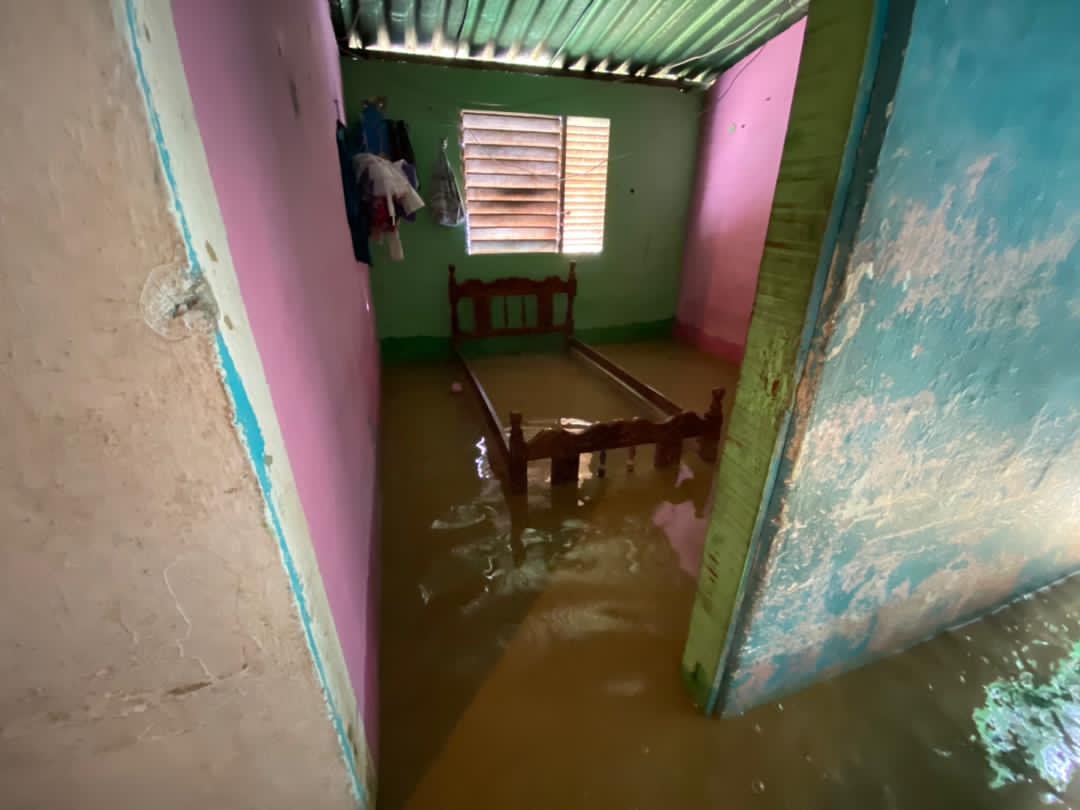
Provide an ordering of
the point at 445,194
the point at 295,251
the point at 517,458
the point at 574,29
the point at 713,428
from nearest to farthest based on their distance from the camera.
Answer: the point at 295,251
the point at 517,458
the point at 713,428
the point at 574,29
the point at 445,194

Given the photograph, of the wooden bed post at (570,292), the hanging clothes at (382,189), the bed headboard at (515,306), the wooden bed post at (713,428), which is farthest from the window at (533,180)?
the wooden bed post at (713,428)

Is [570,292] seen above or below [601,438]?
above

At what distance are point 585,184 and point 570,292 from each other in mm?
956

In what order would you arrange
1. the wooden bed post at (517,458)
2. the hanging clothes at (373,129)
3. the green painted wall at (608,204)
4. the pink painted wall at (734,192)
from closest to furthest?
the wooden bed post at (517,458) → the hanging clothes at (373,129) → the pink painted wall at (734,192) → the green painted wall at (608,204)

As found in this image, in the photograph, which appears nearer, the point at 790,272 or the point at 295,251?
the point at 790,272

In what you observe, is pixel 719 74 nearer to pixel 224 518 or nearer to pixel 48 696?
pixel 224 518

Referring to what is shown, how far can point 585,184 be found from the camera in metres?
4.05

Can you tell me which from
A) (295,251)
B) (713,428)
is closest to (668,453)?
(713,428)

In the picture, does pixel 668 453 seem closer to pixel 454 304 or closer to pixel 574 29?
pixel 454 304

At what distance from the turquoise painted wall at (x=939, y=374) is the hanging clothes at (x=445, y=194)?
340 centimetres

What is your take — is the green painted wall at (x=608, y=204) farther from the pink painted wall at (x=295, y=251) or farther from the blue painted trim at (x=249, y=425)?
the blue painted trim at (x=249, y=425)

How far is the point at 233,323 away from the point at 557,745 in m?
1.27

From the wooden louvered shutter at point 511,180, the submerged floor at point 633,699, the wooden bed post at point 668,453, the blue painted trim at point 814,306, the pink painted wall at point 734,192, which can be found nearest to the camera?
the blue painted trim at point 814,306

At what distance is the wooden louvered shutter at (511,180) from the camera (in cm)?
370
